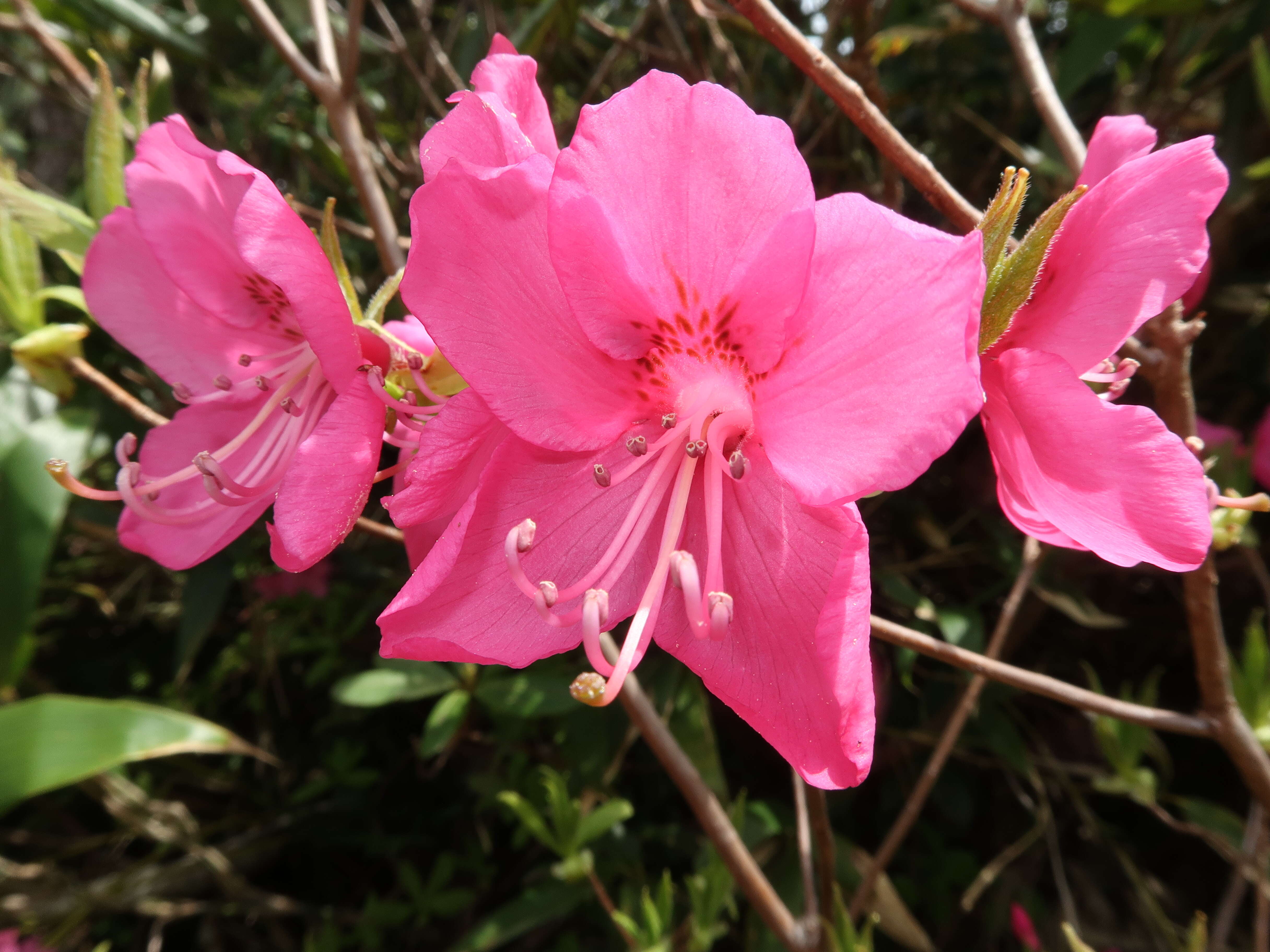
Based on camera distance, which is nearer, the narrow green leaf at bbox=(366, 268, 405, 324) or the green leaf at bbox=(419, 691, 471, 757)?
the narrow green leaf at bbox=(366, 268, 405, 324)

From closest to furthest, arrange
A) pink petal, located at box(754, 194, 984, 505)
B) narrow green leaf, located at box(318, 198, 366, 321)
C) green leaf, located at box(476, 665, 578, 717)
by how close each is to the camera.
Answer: pink petal, located at box(754, 194, 984, 505) < narrow green leaf, located at box(318, 198, 366, 321) < green leaf, located at box(476, 665, 578, 717)

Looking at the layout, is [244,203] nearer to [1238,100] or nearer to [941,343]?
[941,343]

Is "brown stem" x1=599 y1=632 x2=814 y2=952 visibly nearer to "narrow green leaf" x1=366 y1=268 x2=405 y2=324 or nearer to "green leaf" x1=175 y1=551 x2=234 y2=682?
"narrow green leaf" x1=366 y1=268 x2=405 y2=324

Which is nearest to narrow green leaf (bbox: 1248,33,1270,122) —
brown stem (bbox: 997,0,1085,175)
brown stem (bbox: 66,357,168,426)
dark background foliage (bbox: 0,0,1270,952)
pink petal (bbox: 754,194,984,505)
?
dark background foliage (bbox: 0,0,1270,952)

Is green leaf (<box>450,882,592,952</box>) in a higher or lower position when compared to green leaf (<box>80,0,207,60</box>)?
lower

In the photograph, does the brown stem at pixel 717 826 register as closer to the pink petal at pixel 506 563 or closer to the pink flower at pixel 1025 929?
the pink petal at pixel 506 563

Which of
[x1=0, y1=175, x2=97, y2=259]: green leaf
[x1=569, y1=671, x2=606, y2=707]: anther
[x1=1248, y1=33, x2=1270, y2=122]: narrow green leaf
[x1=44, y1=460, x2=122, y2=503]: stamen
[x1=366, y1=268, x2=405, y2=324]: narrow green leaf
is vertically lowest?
[x1=1248, y1=33, x2=1270, y2=122]: narrow green leaf
